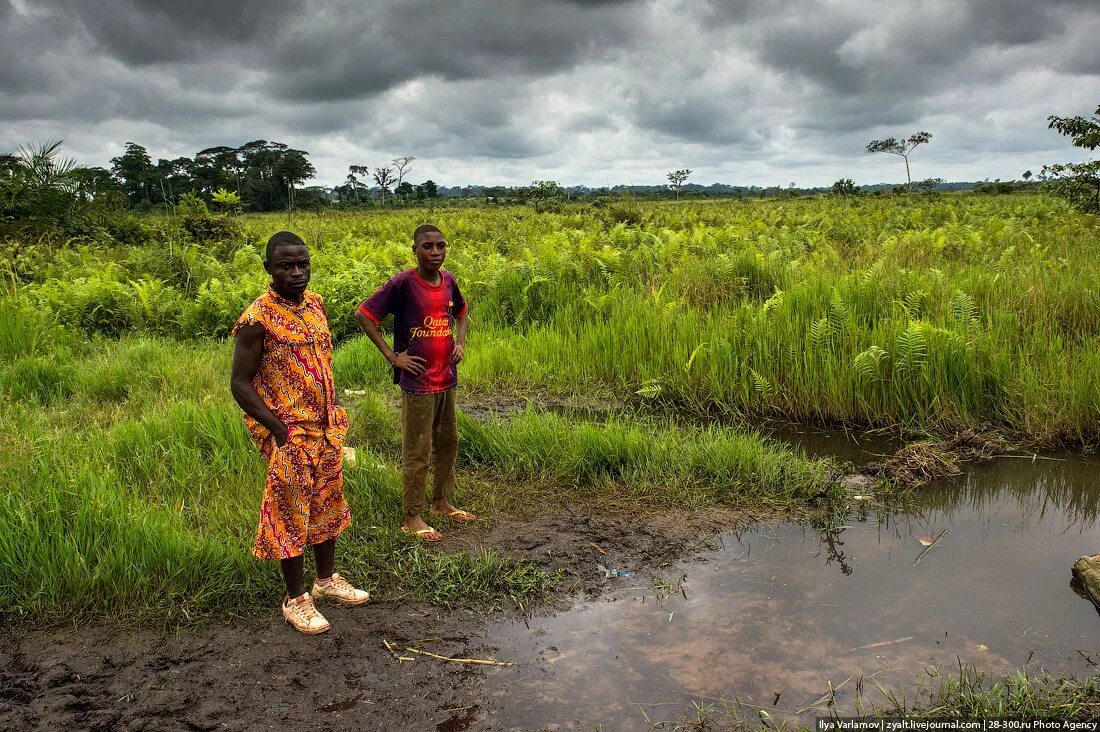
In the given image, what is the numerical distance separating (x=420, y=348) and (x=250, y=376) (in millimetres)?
1061

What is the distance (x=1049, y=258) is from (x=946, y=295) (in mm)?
2886

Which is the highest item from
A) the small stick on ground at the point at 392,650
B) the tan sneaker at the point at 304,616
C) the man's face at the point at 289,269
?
the man's face at the point at 289,269

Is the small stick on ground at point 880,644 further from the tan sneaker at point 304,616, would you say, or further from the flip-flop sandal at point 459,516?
the tan sneaker at point 304,616

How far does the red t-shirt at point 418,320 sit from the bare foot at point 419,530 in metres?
0.78

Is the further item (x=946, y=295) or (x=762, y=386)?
(x=946, y=295)

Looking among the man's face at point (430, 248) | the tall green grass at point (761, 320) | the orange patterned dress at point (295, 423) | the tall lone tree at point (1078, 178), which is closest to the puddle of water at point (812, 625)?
the orange patterned dress at point (295, 423)

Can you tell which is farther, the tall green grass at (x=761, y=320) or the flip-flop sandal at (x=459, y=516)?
the tall green grass at (x=761, y=320)

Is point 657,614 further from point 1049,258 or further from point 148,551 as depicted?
point 1049,258

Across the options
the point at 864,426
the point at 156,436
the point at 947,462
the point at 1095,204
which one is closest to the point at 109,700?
the point at 156,436

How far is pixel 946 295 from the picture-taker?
7.50 meters

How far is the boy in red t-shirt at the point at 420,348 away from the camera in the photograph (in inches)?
159

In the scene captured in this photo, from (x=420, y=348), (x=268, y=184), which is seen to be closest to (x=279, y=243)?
(x=420, y=348)

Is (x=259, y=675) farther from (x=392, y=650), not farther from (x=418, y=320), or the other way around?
(x=418, y=320)

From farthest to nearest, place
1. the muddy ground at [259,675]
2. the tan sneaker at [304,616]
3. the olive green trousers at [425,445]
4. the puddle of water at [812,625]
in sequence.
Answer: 1. the olive green trousers at [425,445]
2. the tan sneaker at [304,616]
3. the puddle of water at [812,625]
4. the muddy ground at [259,675]
